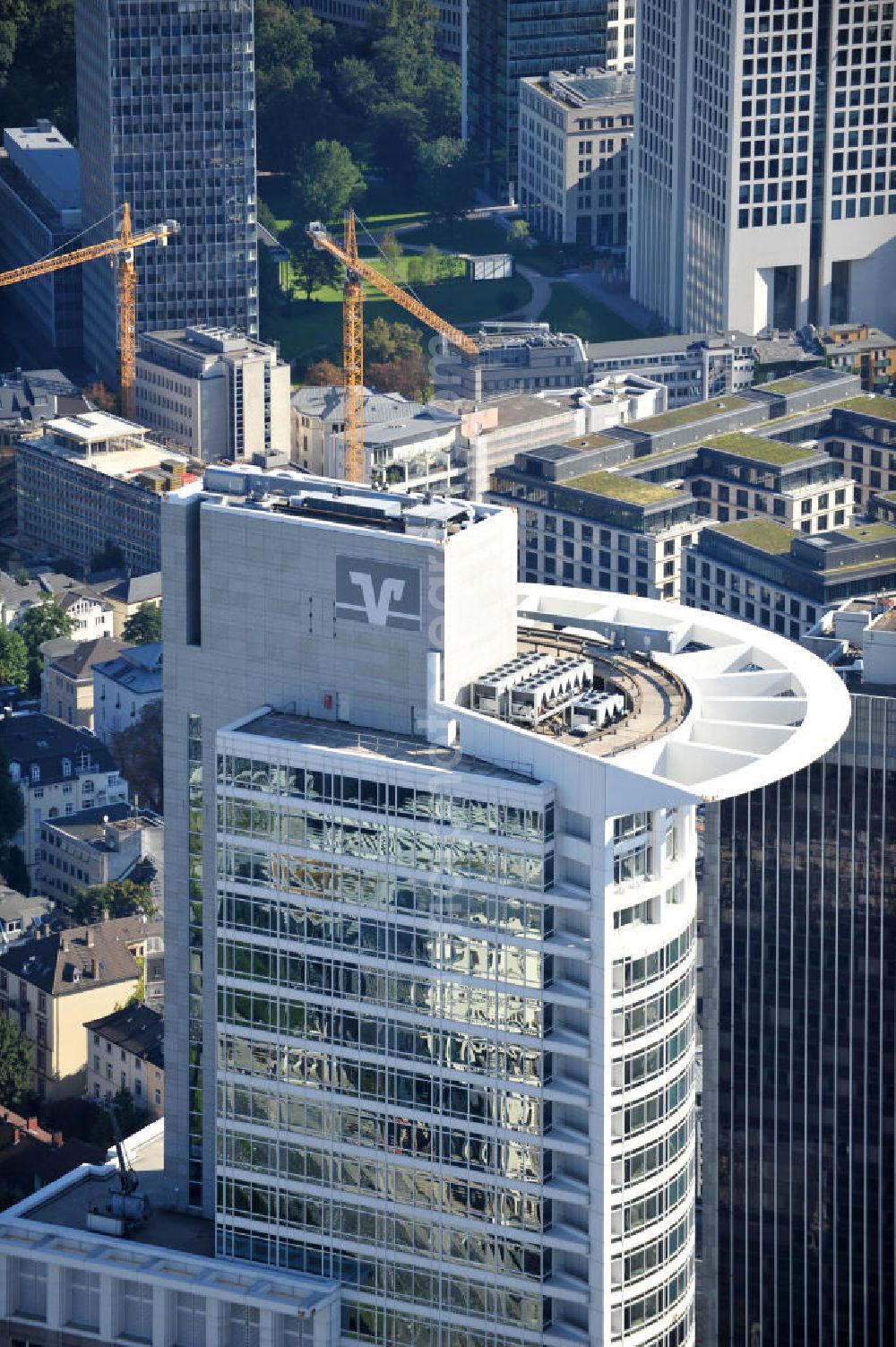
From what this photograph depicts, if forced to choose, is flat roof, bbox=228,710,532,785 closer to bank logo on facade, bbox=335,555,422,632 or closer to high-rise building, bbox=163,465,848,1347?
high-rise building, bbox=163,465,848,1347

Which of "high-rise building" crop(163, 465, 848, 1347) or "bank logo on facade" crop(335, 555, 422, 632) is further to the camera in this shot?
"bank logo on facade" crop(335, 555, 422, 632)

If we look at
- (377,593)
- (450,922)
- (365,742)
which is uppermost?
(377,593)

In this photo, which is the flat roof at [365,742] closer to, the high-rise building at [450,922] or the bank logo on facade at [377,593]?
the high-rise building at [450,922]

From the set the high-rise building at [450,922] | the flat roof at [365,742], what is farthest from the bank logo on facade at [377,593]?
the flat roof at [365,742]

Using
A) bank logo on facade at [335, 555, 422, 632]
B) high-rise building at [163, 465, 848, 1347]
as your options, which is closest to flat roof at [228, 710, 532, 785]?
high-rise building at [163, 465, 848, 1347]

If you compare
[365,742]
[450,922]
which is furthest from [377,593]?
[450,922]

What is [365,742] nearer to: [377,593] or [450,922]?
[377,593]
